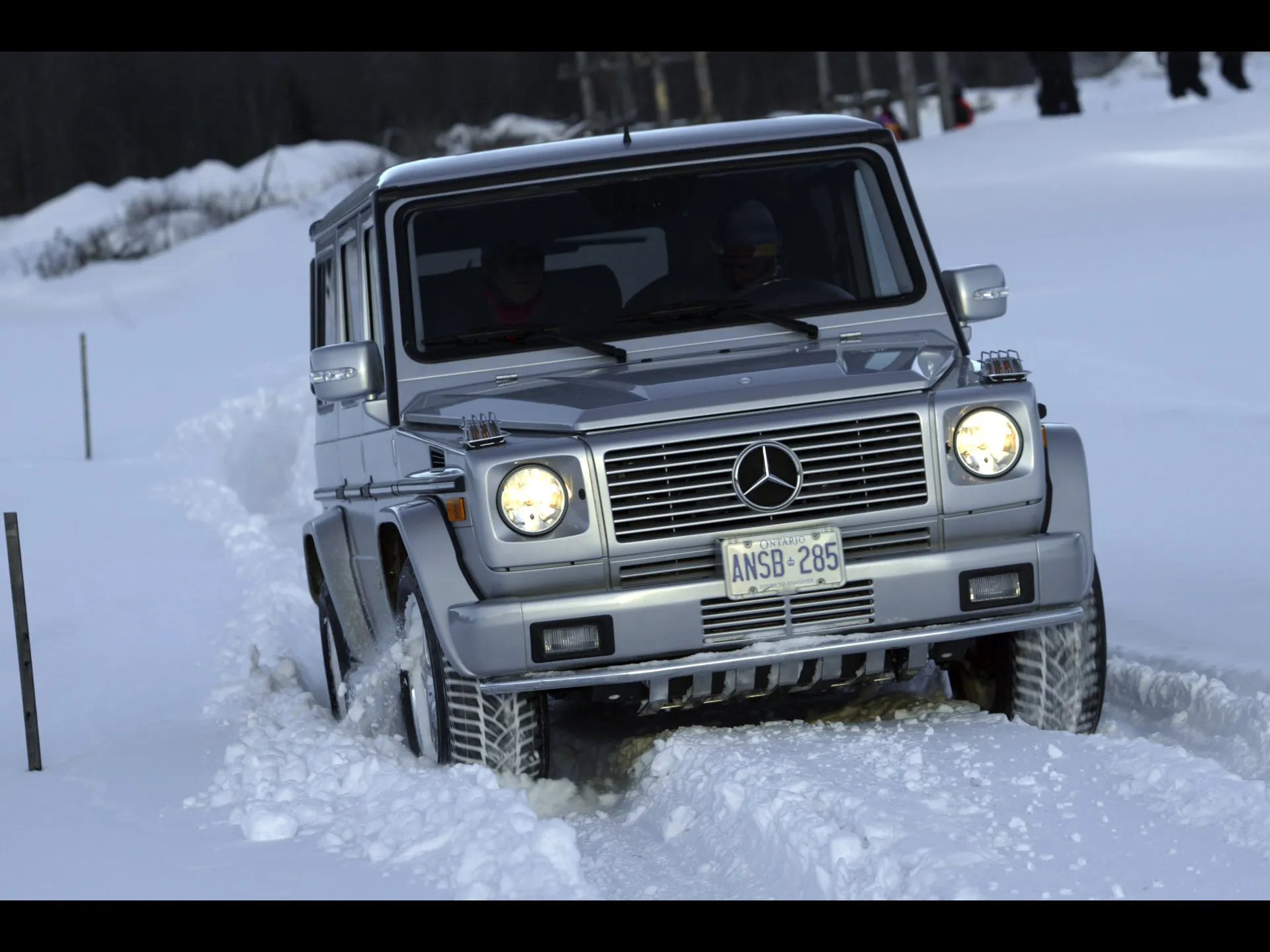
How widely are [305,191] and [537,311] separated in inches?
1291

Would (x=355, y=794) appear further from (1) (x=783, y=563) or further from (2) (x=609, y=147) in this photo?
(2) (x=609, y=147)

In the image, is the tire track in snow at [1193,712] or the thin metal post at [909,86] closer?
the tire track in snow at [1193,712]

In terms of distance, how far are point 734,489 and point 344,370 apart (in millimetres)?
1548

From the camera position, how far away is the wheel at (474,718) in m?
5.24

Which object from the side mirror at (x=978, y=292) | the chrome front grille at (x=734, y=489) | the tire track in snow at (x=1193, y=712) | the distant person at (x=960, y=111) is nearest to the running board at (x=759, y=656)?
the chrome front grille at (x=734, y=489)

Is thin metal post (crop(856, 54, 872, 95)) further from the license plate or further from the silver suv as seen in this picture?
the license plate

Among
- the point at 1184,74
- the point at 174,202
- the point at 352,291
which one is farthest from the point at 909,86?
the point at 352,291

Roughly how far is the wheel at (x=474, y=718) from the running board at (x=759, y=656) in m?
0.15

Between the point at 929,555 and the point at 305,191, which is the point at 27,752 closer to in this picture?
the point at 929,555

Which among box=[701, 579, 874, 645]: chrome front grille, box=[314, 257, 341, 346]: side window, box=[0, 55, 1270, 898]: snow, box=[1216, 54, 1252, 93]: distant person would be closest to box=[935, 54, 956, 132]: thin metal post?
box=[1216, 54, 1252, 93]: distant person

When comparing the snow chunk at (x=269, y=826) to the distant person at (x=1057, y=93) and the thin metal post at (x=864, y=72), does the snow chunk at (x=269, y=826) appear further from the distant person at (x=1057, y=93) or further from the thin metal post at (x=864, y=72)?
the thin metal post at (x=864, y=72)

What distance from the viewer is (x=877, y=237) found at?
247 inches

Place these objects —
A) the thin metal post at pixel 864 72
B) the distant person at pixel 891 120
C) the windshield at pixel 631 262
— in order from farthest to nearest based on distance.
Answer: the thin metal post at pixel 864 72 < the distant person at pixel 891 120 < the windshield at pixel 631 262

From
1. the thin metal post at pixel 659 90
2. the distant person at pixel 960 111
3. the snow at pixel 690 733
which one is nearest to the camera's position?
the snow at pixel 690 733
